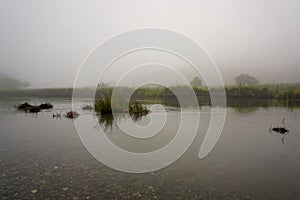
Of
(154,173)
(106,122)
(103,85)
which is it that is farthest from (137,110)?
(154,173)

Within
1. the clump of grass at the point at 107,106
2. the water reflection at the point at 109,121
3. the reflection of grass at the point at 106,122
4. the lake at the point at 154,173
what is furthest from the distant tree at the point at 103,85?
the lake at the point at 154,173

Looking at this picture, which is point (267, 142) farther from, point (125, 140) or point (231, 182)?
point (125, 140)

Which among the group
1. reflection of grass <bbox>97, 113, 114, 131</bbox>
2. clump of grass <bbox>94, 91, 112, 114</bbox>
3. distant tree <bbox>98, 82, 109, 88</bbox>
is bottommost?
reflection of grass <bbox>97, 113, 114, 131</bbox>

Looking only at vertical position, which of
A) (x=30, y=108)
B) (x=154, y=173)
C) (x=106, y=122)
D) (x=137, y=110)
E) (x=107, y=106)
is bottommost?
(x=154, y=173)

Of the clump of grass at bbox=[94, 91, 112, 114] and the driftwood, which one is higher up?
the clump of grass at bbox=[94, 91, 112, 114]

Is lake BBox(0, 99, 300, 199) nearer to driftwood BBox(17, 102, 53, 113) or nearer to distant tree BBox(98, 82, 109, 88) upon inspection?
distant tree BBox(98, 82, 109, 88)

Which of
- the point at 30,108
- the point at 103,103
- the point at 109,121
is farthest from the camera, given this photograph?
the point at 30,108

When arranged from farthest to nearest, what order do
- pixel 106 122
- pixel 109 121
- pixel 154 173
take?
pixel 109 121 < pixel 106 122 < pixel 154 173

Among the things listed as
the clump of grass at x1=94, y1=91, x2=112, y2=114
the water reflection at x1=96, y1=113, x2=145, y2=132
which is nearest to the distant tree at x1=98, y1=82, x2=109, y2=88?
the clump of grass at x1=94, y1=91, x2=112, y2=114

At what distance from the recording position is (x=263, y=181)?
5.25 metres

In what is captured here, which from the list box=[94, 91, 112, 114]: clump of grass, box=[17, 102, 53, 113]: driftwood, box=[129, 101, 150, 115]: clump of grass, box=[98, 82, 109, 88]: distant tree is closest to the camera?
box=[94, 91, 112, 114]: clump of grass

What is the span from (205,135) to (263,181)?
18.1ft

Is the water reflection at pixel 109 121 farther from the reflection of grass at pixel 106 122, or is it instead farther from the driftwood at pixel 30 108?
the driftwood at pixel 30 108

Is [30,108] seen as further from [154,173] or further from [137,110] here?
[154,173]
